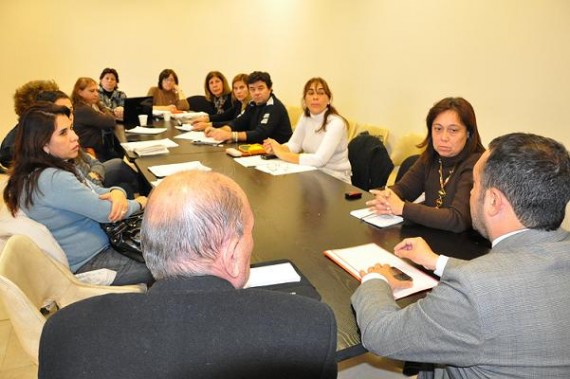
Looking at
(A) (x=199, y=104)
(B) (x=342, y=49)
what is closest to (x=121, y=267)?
(B) (x=342, y=49)

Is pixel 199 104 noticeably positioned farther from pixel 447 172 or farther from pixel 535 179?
pixel 535 179

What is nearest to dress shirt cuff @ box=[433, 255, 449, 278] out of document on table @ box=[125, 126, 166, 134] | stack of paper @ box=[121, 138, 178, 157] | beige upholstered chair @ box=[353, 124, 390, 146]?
stack of paper @ box=[121, 138, 178, 157]

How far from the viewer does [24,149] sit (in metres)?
1.77

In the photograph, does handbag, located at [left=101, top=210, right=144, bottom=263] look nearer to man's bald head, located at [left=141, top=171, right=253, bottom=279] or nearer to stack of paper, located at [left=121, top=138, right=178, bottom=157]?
man's bald head, located at [left=141, top=171, right=253, bottom=279]

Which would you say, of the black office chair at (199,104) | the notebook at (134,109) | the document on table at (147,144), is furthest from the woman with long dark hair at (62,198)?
the black office chair at (199,104)

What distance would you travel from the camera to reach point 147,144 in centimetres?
336

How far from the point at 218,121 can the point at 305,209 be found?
3097 mm

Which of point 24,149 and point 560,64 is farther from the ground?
point 560,64

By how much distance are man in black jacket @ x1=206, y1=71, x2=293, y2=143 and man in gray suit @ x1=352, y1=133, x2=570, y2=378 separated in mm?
2735

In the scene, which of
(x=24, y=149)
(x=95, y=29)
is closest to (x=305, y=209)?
(x=24, y=149)

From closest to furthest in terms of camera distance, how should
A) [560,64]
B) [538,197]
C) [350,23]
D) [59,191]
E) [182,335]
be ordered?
[182,335] < [538,197] < [59,191] < [560,64] < [350,23]

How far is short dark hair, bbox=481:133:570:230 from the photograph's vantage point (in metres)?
0.97

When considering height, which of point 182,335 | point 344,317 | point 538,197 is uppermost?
point 538,197

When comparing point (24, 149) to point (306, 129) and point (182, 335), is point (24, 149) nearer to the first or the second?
point (182, 335)
